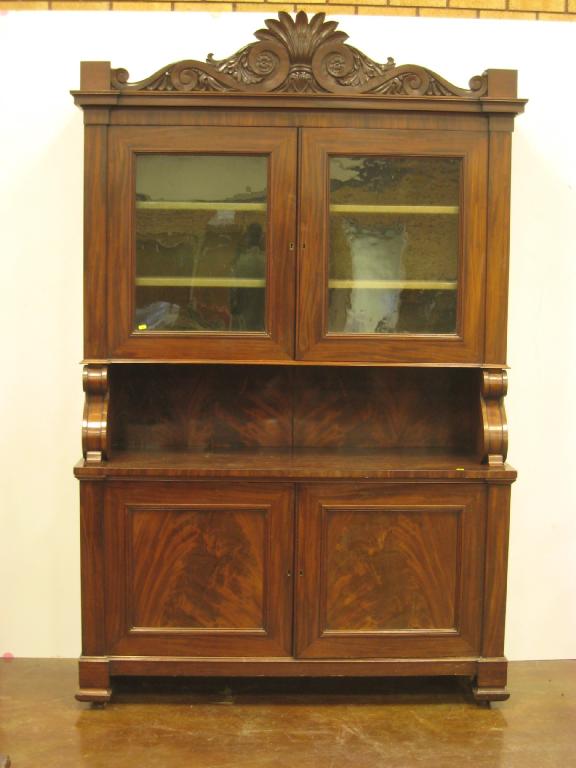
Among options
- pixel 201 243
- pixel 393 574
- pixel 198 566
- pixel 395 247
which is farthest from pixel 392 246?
pixel 198 566

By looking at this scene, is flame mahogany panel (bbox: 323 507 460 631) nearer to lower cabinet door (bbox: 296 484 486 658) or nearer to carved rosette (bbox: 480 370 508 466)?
lower cabinet door (bbox: 296 484 486 658)

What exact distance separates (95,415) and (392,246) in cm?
111

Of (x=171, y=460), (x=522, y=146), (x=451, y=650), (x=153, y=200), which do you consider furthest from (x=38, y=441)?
(x=522, y=146)

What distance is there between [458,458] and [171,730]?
1288mm

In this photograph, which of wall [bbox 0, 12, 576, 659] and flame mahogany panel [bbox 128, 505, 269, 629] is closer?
flame mahogany panel [bbox 128, 505, 269, 629]

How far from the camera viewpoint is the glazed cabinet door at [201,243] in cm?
296

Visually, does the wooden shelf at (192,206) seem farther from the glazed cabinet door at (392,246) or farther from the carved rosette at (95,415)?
the carved rosette at (95,415)

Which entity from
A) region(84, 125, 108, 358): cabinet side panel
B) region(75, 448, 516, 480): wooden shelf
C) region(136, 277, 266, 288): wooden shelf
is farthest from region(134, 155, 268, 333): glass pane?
region(75, 448, 516, 480): wooden shelf

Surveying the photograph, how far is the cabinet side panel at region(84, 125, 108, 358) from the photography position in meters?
2.94

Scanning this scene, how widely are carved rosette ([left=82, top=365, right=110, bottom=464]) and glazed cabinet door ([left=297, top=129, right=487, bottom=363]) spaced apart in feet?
2.10

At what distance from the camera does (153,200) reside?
3000 mm

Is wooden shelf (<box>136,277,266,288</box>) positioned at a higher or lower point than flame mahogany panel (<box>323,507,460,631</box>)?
higher

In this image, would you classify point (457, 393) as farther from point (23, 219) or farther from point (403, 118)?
point (23, 219)

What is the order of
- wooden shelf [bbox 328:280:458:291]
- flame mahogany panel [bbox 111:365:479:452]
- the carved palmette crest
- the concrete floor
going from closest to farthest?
the concrete floor, the carved palmette crest, wooden shelf [bbox 328:280:458:291], flame mahogany panel [bbox 111:365:479:452]
